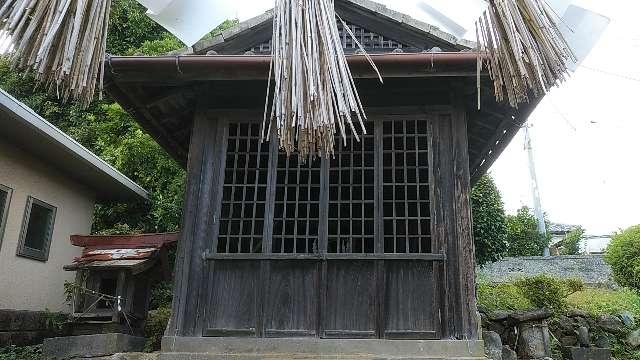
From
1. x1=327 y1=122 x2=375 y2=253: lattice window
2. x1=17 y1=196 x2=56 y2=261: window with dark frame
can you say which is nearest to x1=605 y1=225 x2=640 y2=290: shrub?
x1=327 y1=122 x2=375 y2=253: lattice window

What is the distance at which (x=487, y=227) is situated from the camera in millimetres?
14344

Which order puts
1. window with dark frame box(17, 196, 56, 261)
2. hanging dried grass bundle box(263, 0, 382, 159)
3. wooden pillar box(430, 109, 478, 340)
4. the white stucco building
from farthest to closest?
window with dark frame box(17, 196, 56, 261) < the white stucco building < wooden pillar box(430, 109, 478, 340) < hanging dried grass bundle box(263, 0, 382, 159)

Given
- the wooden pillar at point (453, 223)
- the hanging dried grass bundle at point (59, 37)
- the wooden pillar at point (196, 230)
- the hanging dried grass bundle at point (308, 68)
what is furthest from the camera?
the wooden pillar at point (196, 230)

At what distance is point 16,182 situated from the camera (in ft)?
28.1

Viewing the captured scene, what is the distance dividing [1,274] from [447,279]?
6890 millimetres

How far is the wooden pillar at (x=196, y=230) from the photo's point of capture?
18.8ft

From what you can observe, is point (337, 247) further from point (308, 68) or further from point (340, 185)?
point (308, 68)

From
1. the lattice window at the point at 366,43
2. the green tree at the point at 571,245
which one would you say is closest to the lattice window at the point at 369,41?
the lattice window at the point at 366,43

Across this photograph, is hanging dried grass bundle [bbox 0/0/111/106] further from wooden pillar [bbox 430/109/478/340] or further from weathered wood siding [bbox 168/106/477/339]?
wooden pillar [bbox 430/109/478/340]

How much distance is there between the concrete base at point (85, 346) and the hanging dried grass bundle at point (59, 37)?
364 centimetres

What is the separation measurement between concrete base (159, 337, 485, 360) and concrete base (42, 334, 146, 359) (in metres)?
0.81

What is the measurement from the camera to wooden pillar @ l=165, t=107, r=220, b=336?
5.73 metres

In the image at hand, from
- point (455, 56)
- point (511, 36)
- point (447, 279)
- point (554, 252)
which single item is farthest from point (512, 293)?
point (554, 252)

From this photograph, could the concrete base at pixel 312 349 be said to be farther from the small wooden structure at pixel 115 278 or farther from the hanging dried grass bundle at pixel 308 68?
the hanging dried grass bundle at pixel 308 68
